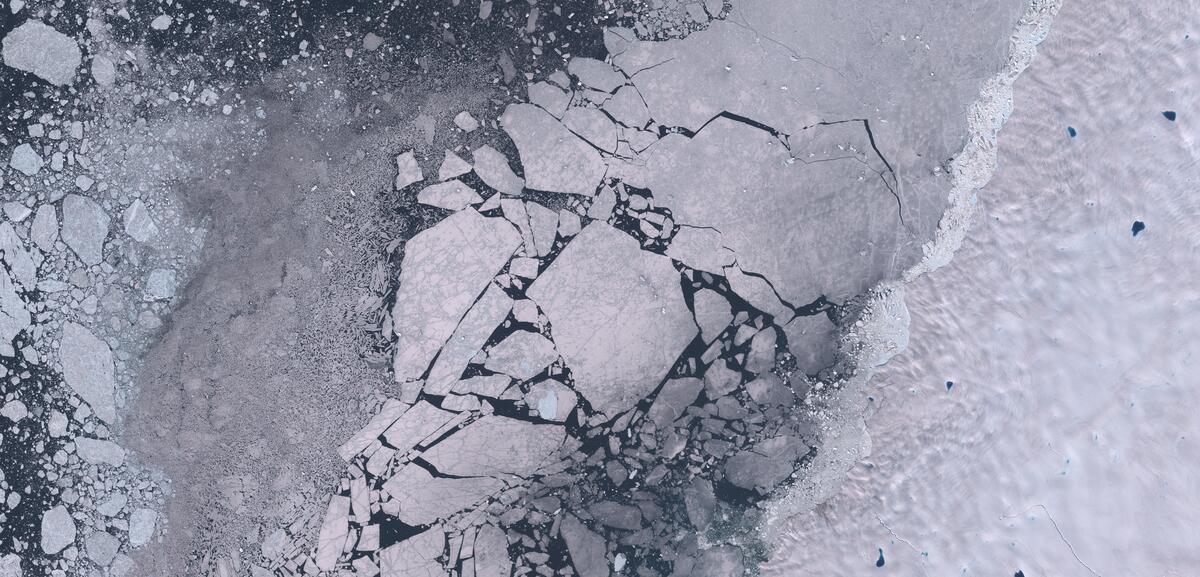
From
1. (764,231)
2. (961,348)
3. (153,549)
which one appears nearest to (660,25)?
(764,231)

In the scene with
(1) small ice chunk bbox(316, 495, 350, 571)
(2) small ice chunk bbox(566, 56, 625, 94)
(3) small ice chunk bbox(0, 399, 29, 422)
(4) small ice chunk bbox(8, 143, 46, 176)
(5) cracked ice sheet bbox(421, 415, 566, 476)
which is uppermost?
(4) small ice chunk bbox(8, 143, 46, 176)

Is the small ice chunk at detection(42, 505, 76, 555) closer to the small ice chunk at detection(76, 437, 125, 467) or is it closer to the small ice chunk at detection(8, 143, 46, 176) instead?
the small ice chunk at detection(76, 437, 125, 467)

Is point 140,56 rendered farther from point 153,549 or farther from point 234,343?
point 153,549

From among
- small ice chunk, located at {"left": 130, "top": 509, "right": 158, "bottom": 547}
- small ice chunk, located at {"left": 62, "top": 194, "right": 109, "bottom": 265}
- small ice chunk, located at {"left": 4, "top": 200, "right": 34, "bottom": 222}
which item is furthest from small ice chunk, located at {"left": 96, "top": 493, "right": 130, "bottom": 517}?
small ice chunk, located at {"left": 4, "top": 200, "right": 34, "bottom": 222}

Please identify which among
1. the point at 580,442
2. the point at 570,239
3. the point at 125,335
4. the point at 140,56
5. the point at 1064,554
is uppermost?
the point at 140,56


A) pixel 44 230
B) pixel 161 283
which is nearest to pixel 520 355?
pixel 161 283

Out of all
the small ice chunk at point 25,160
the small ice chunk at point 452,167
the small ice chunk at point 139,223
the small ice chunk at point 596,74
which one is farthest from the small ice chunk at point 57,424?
the small ice chunk at point 596,74

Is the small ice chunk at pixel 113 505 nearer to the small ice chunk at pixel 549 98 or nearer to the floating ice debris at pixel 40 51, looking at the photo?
the floating ice debris at pixel 40 51
